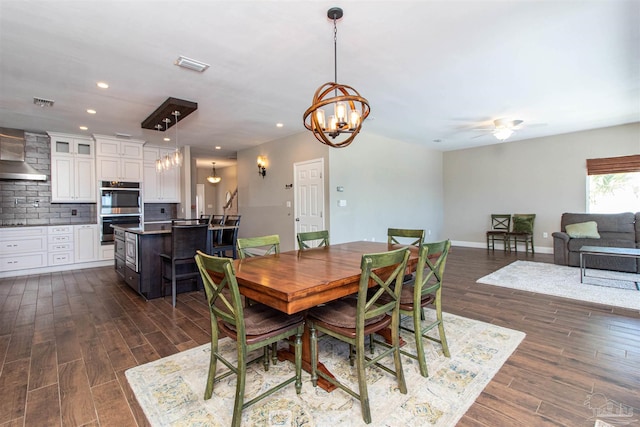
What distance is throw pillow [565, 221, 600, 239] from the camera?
5.21 m

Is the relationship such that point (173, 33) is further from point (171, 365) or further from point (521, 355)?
point (521, 355)

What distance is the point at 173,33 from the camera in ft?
7.95

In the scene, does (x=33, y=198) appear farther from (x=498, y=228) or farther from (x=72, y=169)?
(x=498, y=228)

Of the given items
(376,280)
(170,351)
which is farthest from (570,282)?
(170,351)

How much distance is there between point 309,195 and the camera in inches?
228

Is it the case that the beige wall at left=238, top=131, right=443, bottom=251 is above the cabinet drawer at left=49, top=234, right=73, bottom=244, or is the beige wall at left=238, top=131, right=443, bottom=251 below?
above

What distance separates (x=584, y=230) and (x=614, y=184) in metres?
1.65

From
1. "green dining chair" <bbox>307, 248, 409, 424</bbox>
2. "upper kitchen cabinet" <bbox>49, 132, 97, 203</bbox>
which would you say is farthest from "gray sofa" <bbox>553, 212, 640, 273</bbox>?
"upper kitchen cabinet" <bbox>49, 132, 97, 203</bbox>

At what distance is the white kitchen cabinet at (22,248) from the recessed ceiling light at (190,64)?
15.2 ft

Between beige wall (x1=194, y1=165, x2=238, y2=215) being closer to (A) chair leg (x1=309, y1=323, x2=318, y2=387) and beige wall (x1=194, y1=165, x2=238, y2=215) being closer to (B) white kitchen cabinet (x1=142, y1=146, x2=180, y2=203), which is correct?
(B) white kitchen cabinet (x1=142, y1=146, x2=180, y2=203)

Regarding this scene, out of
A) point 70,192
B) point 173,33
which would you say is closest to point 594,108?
point 173,33

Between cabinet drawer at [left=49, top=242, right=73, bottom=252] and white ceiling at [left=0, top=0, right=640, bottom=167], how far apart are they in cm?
217

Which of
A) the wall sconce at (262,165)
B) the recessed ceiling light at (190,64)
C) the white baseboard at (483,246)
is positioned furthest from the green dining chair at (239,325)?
the white baseboard at (483,246)

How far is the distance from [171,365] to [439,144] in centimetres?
714
